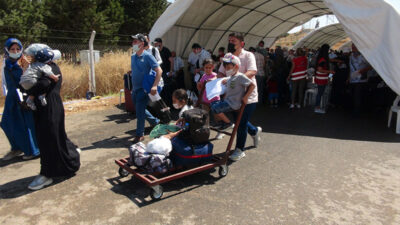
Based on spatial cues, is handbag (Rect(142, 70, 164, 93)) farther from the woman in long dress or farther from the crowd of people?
the woman in long dress

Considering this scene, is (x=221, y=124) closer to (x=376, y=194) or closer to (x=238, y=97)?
(x=238, y=97)

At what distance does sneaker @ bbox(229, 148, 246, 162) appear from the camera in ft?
16.0

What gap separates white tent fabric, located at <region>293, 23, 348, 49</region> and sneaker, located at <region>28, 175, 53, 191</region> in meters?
24.9

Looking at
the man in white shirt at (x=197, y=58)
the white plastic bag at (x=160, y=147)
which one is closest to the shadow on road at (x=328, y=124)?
the man in white shirt at (x=197, y=58)

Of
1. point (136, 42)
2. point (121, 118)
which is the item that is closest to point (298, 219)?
point (136, 42)

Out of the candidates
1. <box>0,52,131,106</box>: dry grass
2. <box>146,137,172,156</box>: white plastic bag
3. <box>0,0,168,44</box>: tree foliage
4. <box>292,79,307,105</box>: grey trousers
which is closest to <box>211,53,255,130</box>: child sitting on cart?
Answer: <box>146,137,172,156</box>: white plastic bag

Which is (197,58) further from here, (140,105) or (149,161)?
(149,161)

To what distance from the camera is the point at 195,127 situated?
3865mm

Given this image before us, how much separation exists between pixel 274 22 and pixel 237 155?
12762mm

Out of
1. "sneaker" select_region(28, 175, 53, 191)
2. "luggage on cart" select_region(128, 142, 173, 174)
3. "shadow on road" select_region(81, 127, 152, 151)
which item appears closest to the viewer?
"luggage on cart" select_region(128, 142, 173, 174)

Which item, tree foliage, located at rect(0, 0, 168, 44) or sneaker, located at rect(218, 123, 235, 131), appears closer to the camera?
sneaker, located at rect(218, 123, 235, 131)

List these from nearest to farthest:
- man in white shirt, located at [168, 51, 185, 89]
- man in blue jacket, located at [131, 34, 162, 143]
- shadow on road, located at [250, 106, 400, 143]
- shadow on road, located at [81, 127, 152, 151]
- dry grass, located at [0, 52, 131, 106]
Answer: man in blue jacket, located at [131, 34, 162, 143], shadow on road, located at [81, 127, 152, 151], shadow on road, located at [250, 106, 400, 143], man in white shirt, located at [168, 51, 185, 89], dry grass, located at [0, 52, 131, 106]

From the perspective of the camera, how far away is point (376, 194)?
380 cm

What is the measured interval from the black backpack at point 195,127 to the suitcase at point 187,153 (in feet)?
0.24
